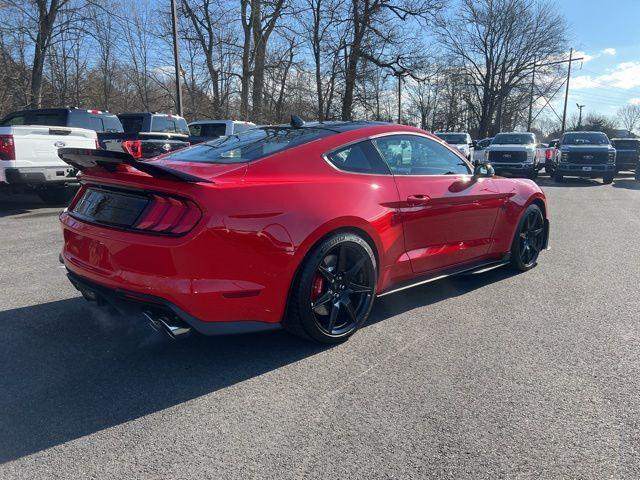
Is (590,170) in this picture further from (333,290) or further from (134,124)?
(333,290)

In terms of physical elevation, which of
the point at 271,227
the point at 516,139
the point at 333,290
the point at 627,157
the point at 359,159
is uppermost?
the point at 516,139

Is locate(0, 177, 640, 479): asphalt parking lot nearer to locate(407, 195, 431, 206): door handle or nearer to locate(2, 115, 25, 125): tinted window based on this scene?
locate(407, 195, 431, 206): door handle

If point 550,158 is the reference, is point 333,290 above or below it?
below

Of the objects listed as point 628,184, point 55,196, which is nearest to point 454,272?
point 55,196

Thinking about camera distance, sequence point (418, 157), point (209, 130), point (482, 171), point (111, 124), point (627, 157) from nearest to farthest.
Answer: point (418, 157) → point (482, 171) → point (111, 124) → point (209, 130) → point (627, 157)

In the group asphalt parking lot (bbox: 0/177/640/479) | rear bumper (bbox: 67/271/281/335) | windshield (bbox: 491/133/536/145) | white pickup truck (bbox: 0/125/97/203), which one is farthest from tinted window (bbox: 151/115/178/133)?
windshield (bbox: 491/133/536/145)

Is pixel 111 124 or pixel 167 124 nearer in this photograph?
pixel 111 124

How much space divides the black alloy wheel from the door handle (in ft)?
5.59

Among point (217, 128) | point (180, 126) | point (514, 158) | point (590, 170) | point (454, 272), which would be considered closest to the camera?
point (454, 272)

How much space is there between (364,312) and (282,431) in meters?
1.33

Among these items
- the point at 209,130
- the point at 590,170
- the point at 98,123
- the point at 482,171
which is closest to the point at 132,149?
the point at 482,171

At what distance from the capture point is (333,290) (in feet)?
11.2

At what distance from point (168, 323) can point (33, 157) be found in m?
6.93

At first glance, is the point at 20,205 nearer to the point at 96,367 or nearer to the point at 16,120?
the point at 16,120
